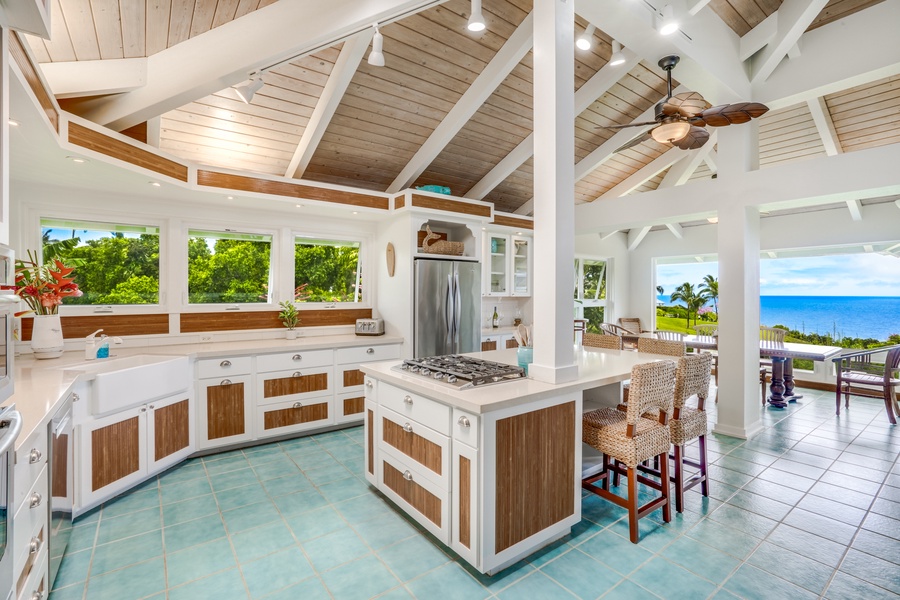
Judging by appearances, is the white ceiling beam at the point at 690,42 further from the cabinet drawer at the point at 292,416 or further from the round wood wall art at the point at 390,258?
the cabinet drawer at the point at 292,416

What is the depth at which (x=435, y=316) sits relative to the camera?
4539 millimetres

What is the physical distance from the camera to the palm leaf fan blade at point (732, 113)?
2.74 meters

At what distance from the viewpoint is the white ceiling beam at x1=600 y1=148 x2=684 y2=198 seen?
595 cm

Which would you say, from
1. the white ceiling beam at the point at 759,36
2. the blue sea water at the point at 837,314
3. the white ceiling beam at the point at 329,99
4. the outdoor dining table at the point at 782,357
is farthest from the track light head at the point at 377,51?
the blue sea water at the point at 837,314

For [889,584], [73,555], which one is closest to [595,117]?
[889,584]

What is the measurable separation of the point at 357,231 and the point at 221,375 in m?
2.20

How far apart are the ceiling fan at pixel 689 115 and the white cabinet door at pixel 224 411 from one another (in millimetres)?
3547

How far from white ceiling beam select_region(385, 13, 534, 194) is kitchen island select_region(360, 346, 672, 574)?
2718 millimetres

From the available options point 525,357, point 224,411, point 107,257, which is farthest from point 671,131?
point 107,257

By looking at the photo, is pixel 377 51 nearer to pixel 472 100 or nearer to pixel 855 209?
pixel 472 100

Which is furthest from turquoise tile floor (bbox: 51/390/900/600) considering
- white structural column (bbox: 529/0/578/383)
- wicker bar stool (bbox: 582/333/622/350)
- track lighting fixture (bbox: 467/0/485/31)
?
track lighting fixture (bbox: 467/0/485/31)

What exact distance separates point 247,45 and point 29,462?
8.09 ft

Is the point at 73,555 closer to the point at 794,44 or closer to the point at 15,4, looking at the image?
the point at 15,4

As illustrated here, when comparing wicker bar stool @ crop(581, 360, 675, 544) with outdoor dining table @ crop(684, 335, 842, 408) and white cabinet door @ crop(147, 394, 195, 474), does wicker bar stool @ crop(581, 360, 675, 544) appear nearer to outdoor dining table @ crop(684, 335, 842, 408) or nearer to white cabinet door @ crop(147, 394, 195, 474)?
white cabinet door @ crop(147, 394, 195, 474)
